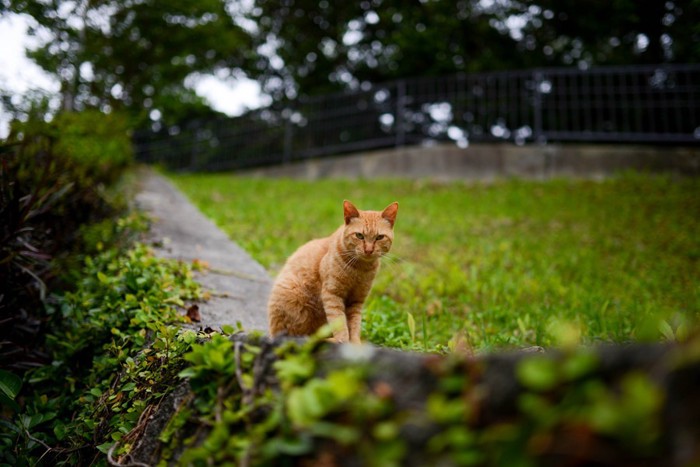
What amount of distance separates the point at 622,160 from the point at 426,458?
38.9 ft

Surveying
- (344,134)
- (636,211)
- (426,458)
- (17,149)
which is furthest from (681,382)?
(344,134)

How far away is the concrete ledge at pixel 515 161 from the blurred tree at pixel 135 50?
482 centimetres

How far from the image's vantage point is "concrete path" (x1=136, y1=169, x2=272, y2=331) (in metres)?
3.50

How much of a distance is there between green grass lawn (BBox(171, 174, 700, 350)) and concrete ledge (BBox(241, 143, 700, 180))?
86 cm

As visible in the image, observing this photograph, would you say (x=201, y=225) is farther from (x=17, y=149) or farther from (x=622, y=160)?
(x=622, y=160)

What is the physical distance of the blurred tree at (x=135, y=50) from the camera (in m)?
8.98

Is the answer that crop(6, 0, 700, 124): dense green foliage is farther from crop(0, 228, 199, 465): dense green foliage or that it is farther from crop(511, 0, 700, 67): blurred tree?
crop(0, 228, 199, 465): dense green foliage

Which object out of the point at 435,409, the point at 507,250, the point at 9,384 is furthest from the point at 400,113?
the point at 435,409

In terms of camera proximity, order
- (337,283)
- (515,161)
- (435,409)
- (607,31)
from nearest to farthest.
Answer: (435,409), (337,283), (515,161), (607,31)

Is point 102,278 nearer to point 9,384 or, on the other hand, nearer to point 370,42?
point 9,384

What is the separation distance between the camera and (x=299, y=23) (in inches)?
679

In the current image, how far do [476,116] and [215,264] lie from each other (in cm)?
987

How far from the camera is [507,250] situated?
259 inches

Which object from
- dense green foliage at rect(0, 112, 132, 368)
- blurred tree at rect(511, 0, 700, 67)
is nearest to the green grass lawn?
dense green foliage at rect(0, 112, 132, 368)
